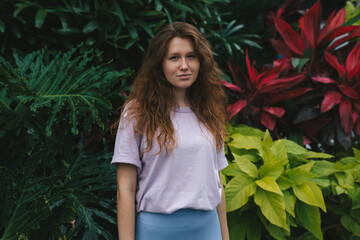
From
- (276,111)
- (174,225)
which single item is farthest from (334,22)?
(174,225)

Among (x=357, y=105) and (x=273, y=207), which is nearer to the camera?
(x=273, y=207)

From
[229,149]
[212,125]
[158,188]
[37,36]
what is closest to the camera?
[158,188]

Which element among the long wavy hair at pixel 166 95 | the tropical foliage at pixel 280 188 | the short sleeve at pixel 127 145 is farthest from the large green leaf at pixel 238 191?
the short sleeve at pixel 127 145

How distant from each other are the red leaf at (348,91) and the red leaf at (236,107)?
0.64m

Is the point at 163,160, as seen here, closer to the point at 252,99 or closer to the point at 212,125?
the point at 212,125

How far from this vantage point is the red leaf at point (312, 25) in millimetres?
2271

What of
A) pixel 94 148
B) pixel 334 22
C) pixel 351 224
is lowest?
pixel 351 224

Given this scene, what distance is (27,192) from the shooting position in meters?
1.44

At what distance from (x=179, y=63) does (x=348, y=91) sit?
142 centimetres

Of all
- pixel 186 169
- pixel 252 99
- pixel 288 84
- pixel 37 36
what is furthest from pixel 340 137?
pixel 37 36

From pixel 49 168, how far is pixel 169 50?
1.13m

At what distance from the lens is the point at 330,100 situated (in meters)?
2.09

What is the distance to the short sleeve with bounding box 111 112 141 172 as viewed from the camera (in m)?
1.16

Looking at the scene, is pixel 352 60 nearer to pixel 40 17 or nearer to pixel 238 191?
pixel 238 191
